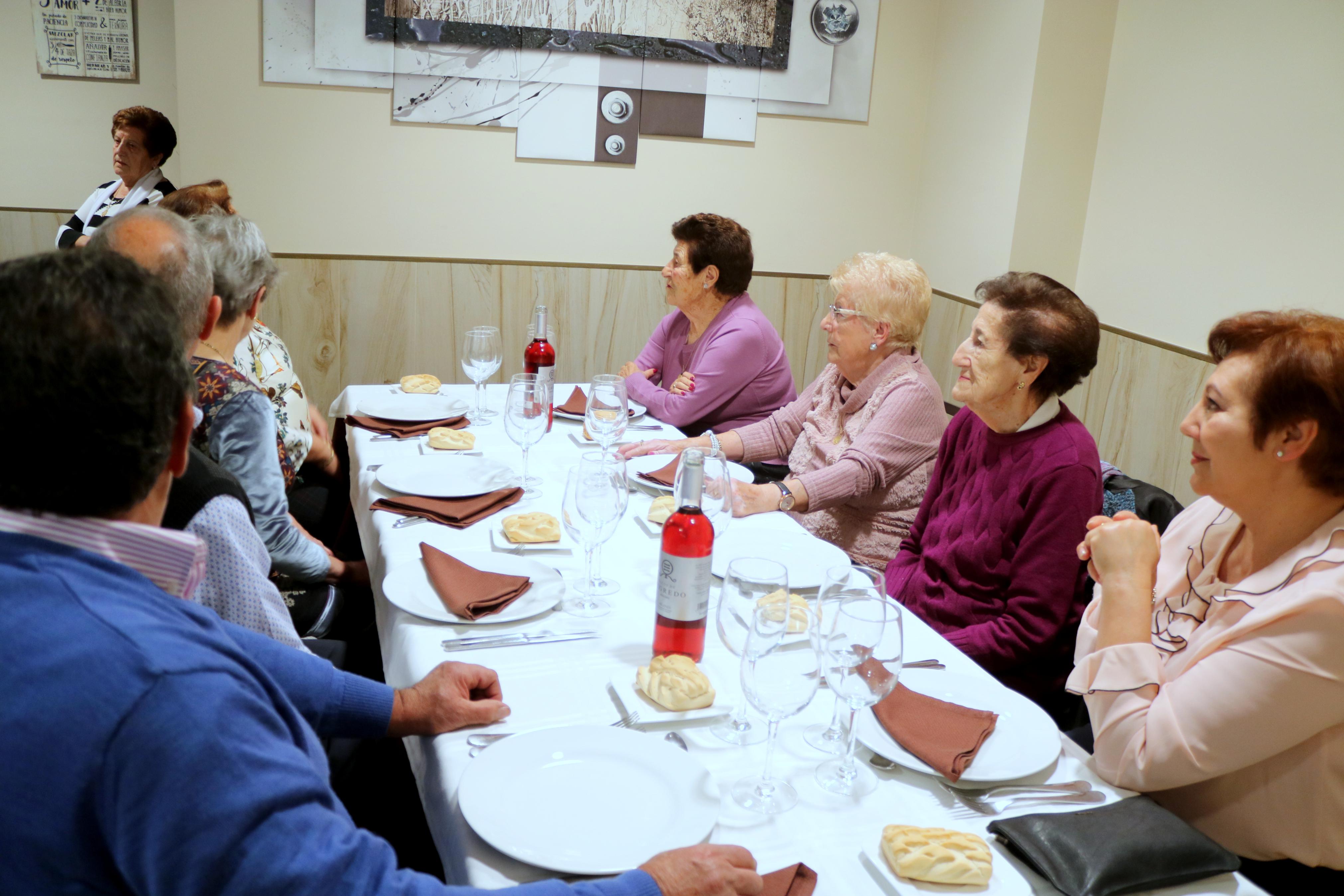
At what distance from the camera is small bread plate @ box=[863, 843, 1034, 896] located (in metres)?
0.93

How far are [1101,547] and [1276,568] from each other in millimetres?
204

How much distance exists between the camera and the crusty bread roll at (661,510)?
1885mm

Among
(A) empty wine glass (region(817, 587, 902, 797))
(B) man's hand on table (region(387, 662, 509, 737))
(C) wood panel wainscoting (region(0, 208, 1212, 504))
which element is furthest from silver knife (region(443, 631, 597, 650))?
(C) wood panel wainscoting (region(0, 208, 1212, 504))

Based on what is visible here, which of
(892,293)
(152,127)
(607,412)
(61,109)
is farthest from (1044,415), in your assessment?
(61,109)

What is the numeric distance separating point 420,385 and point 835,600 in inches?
82.0

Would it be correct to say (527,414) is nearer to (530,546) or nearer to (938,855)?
(530,546)

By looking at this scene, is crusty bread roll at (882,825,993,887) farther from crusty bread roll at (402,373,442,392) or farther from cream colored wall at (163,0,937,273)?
cream colored wall at (163,0,937,273)

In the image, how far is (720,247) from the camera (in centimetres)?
318

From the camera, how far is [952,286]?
4.06 meters

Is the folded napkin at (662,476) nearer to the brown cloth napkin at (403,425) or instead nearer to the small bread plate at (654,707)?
the brown cloth napkin at (403,425)

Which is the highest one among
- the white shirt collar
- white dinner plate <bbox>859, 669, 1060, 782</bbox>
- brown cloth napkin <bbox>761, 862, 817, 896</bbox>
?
the white shirt collar

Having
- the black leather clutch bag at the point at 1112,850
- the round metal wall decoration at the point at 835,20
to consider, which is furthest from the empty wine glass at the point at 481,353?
the round metal wall decoration at the point at 835,20

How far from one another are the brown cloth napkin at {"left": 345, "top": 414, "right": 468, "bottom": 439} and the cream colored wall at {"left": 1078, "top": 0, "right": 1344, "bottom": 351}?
218cm

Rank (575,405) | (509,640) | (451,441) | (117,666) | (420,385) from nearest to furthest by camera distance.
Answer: (117,666), (509,640), (451,441), (575,405), (420,385)
